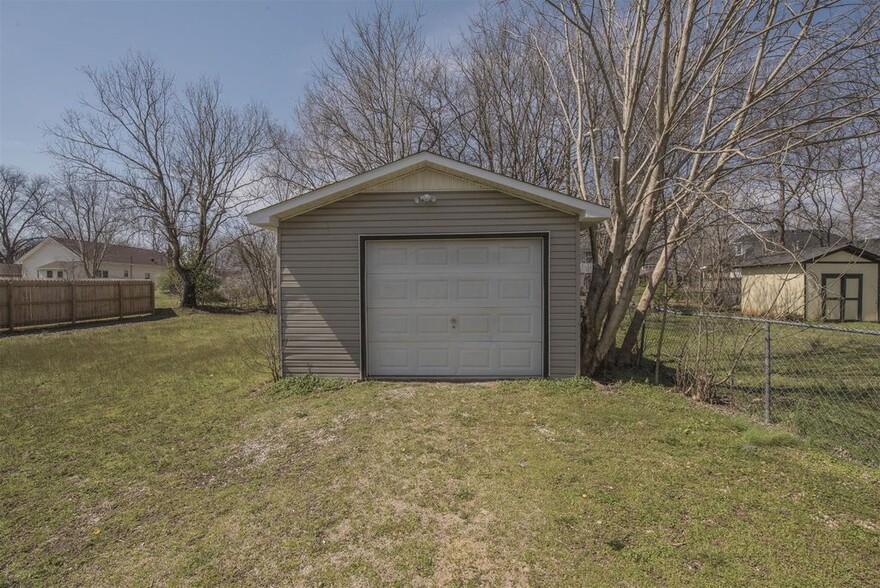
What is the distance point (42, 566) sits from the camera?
2494 millimetres

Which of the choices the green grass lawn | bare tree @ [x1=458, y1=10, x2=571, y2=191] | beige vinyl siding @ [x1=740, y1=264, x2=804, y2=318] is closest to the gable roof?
bare tree @ [x1=458, y1=10, x2=571, y2=191]

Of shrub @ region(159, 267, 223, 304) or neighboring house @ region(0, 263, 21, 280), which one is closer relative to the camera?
shrub @ region(159, 267, 223, 304)

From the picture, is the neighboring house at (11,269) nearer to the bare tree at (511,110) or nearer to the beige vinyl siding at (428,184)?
the bare tree at (511,110)

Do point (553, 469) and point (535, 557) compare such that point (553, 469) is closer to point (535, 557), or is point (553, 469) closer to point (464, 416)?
point (535, 557)

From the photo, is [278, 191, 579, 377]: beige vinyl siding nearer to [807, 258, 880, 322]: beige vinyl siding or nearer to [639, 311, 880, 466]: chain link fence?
[639, 311, 880, 466]: chain link fence

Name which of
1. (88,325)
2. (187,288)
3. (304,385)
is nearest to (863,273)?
(304,385)

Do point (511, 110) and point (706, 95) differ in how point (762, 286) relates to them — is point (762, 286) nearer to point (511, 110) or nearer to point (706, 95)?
point (511, 110)

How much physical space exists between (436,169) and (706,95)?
477cm

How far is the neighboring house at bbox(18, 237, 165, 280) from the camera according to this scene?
32406 mm

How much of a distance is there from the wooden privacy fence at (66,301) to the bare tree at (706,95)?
16.9 meters

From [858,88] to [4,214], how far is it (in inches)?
2072

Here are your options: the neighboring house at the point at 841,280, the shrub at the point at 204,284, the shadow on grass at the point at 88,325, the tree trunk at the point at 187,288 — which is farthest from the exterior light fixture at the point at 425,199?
the shrub at the point at 204,284

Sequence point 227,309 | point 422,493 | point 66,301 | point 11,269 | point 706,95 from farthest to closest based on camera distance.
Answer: point 11,269, point 227,309, point 66,301, point 706,95, point 422,493

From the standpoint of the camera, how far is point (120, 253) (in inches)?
1474
